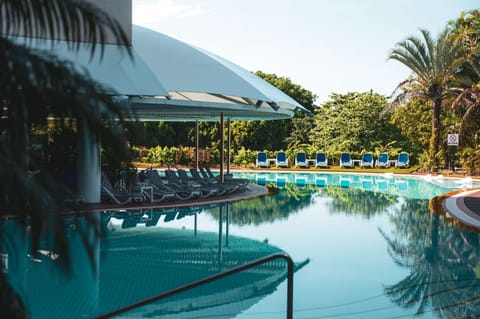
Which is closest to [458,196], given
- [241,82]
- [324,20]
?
[241,82]

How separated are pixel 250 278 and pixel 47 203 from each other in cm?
668

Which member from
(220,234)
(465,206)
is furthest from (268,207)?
(465,206)

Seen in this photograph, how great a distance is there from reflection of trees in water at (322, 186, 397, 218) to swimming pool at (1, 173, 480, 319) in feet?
0.60

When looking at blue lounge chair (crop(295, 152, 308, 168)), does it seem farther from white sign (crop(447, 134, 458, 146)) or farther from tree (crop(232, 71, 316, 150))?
white sign (crop(447, 134, 458, 146))

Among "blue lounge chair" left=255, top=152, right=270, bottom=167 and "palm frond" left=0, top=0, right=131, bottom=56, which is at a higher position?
"palm frond" left=0, top=0, right=131, bottom=56

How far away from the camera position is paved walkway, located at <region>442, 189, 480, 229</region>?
13767 millimetres

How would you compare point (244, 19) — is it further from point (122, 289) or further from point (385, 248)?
point (122, 289)

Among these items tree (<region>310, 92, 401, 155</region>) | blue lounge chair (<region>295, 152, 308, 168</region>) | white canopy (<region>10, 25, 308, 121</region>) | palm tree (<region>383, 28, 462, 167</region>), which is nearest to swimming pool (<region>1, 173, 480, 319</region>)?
white canopy (<region>10, 25, 308, 121</region>)

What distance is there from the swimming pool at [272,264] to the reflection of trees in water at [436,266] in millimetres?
17

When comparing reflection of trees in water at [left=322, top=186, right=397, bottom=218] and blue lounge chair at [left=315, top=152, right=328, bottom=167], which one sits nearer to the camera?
reflection of trees in water at [left=322, top=186, right=397, bottom=218]

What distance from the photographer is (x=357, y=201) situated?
62.5ft

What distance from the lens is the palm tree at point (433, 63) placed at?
2855cm

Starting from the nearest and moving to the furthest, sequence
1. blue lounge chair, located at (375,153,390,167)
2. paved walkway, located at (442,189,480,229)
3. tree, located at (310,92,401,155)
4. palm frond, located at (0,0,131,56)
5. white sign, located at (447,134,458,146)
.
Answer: palm frond, located at (0,0,131,56)
paved walkway, located at (442,189,480,229)
white sign, located at (447,134,458,146)
blue lounge chair, located at (375,153,390,167)
tree, located at (310,92,401,155)

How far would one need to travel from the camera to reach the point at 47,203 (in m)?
1.92
